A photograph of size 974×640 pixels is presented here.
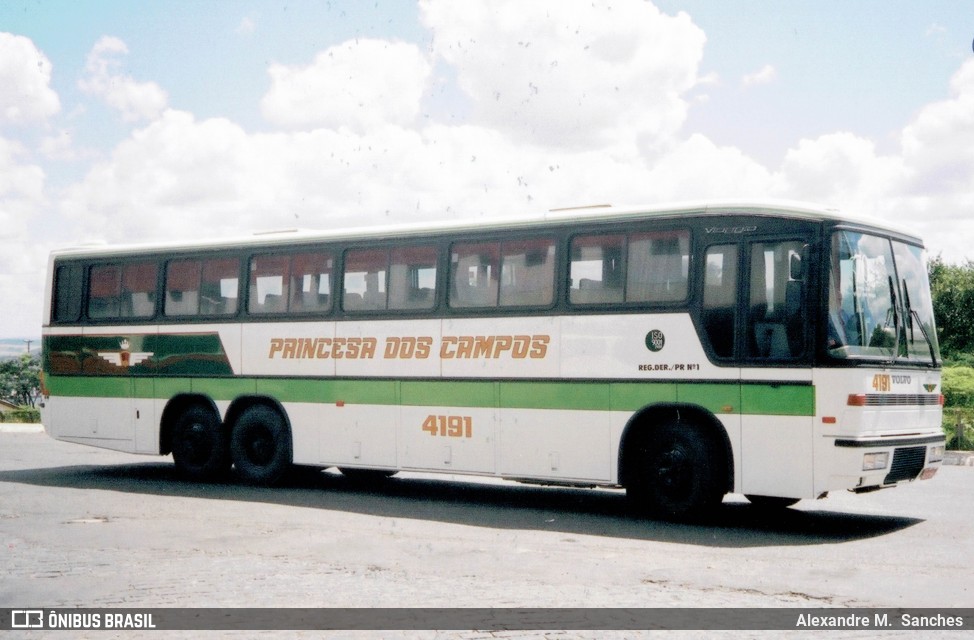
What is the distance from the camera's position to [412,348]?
13445mm

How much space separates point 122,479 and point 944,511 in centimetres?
1103

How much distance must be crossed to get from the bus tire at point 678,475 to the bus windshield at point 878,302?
171cm

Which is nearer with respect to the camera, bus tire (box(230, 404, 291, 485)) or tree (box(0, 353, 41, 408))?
bus tire (box(230, 404, 291, 485))

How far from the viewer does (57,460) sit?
19484mm

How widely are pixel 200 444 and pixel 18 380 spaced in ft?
499

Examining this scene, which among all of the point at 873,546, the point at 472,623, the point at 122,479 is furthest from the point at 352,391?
the point at 472,623

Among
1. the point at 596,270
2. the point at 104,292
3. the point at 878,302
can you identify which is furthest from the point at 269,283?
the point at 878,302

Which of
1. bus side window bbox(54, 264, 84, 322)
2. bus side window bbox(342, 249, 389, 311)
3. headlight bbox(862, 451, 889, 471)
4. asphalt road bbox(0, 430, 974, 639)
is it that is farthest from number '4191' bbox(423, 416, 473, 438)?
bus side window bbox(54, 264, 84, 322)

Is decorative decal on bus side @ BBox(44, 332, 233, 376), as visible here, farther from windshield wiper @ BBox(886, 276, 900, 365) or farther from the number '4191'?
windshield wiper @ BBox(886, 276, 900, 365)

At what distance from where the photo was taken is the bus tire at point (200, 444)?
1533 cm

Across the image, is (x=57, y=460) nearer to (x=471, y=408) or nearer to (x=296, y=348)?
(x=296, y=348)

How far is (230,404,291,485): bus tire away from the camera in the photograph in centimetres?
1477

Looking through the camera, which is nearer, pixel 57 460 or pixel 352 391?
pixel 352 391

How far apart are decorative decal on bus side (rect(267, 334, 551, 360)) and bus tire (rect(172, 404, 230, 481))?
1.54m
